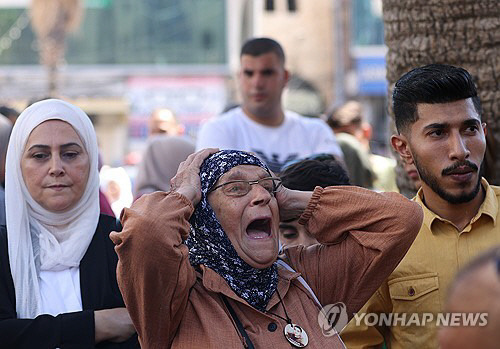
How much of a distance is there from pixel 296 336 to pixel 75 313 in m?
0.98

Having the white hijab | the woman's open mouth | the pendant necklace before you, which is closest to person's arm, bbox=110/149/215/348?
the woman's open mouth

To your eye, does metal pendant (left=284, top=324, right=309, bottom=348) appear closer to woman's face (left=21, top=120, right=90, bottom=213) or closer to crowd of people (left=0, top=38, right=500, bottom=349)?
crowd of people (left=0, top=38, right=500, bottom=349)

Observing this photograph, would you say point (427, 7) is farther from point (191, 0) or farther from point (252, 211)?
point (191, 0)

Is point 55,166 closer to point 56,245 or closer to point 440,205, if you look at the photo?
point 56,245

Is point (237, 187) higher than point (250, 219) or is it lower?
higher

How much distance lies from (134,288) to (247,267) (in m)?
0.43

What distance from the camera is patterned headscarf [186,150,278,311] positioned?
10.7ft

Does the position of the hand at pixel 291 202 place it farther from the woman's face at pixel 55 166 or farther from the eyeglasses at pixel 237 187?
the woman's face at pixel 55 166

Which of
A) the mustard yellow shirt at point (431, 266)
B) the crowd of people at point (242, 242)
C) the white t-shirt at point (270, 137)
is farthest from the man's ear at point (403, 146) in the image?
the white t-shirt at point (270, 137)

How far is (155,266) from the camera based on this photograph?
120 inches

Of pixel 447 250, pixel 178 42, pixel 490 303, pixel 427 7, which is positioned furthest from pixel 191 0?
pixel 490 303

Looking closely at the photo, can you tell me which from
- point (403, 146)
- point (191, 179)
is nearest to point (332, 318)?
point (191, 179)

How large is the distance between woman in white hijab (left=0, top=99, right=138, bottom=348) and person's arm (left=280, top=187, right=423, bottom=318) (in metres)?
0.81

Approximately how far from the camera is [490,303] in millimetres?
1706
